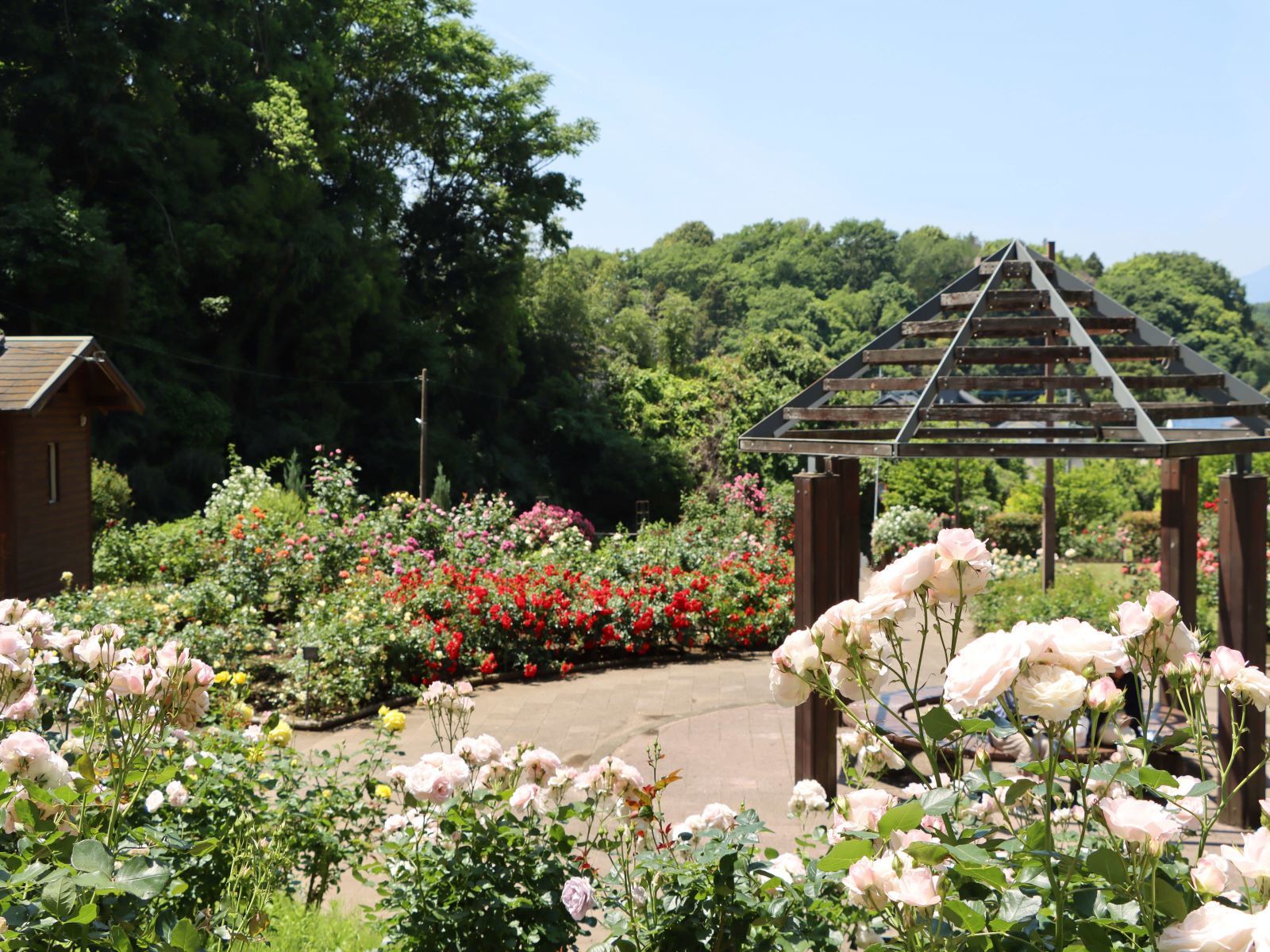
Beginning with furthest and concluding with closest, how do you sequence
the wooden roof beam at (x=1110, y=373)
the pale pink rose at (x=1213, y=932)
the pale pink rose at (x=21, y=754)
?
the wooden roof beam at (x=1110, y=373) → the pale pink rose at (x=21, y=754) → the pale pink rose at (x=1213, y=932)

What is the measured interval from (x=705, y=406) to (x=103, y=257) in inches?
574

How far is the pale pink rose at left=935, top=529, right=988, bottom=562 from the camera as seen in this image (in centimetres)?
146

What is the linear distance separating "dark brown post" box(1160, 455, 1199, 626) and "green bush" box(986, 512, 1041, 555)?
11806 millimetres

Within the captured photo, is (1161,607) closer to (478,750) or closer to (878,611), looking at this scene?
(878,611)

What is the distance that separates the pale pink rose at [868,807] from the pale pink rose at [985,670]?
1.07ft

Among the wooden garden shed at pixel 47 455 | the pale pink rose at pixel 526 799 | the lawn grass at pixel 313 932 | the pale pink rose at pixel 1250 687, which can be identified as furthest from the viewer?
the wooden garden shed at pixel 47 455

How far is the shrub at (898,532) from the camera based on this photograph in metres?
15.2

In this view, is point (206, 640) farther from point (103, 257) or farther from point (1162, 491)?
point (103, 257)

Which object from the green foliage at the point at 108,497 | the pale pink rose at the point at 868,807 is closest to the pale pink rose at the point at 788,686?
the pale pink rose at the point at 868,807

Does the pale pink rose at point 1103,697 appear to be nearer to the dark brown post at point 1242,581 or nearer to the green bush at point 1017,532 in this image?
the dark brown post at point 1242,581

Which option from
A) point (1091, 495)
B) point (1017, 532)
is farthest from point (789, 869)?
point (1091, 495)

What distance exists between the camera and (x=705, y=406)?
1086 inches

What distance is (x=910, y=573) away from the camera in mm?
1457

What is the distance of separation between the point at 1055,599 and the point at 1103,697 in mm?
7856
